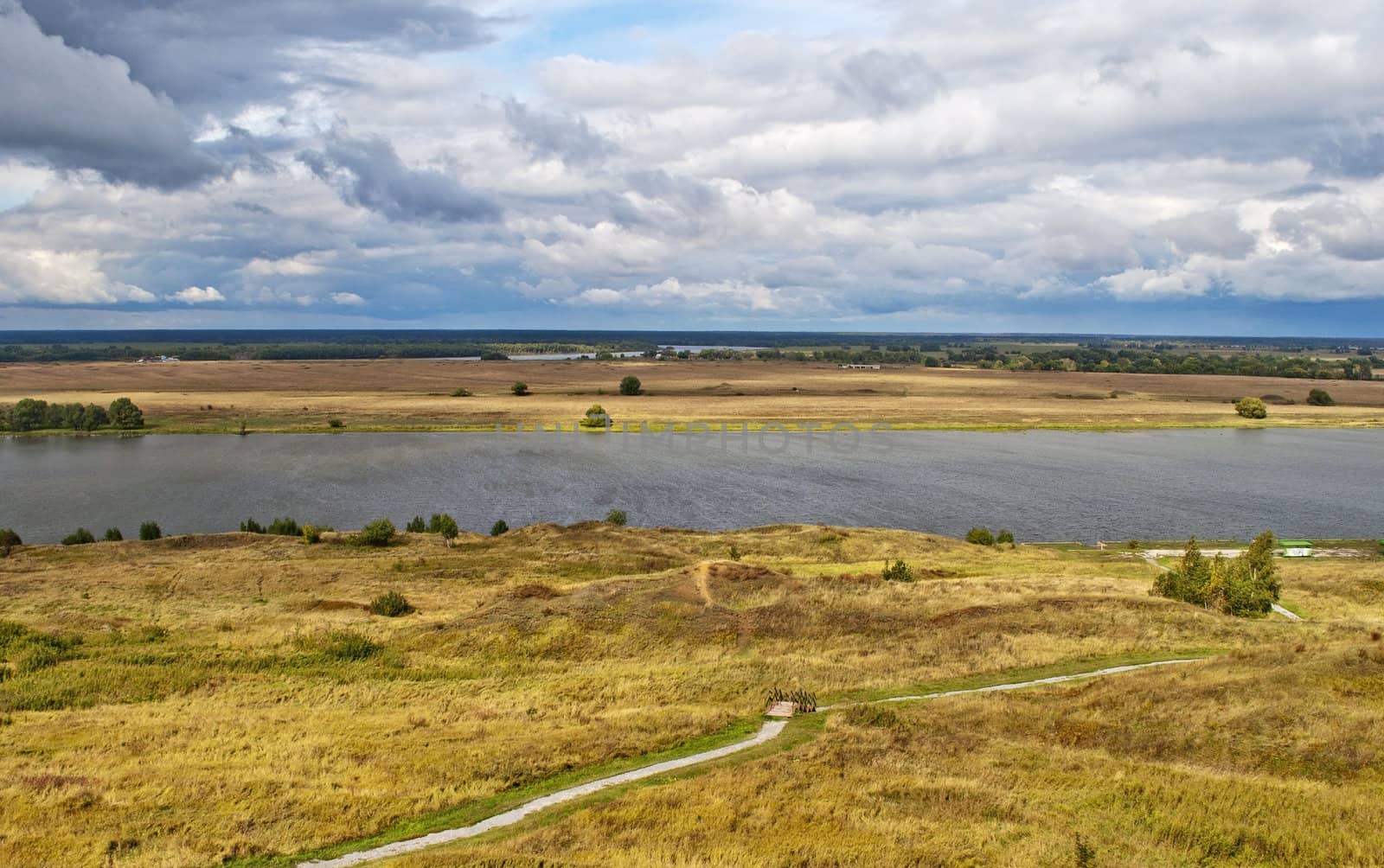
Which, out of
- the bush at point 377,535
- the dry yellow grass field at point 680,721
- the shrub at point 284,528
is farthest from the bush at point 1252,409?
the shrub at point 284,528

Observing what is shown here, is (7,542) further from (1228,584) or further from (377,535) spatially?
(1228,584)

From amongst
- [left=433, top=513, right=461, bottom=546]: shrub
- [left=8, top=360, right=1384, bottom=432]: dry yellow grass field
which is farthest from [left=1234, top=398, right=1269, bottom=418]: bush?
[left=433, top=513, right=461, bottom=546]: shrub

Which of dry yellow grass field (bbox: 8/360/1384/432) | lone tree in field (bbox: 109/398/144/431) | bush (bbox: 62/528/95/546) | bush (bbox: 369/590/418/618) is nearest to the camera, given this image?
bush (bbox: 369/590/418/618)

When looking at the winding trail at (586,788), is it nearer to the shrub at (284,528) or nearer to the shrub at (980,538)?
the shrub at (980,538)

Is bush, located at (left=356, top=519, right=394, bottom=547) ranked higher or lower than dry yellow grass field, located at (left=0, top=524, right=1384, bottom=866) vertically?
lower

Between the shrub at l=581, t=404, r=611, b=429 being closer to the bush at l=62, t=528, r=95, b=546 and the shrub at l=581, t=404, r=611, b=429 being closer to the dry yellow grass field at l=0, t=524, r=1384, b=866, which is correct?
the bush at l=62, t=528, r=95, b=546

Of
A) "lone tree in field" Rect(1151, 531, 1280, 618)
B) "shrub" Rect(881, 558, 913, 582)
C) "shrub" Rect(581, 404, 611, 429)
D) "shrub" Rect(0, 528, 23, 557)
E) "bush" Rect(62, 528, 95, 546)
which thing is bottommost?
"bush" Rect(62, 528, 95, 546)
